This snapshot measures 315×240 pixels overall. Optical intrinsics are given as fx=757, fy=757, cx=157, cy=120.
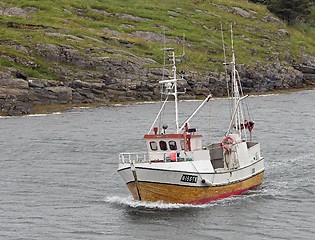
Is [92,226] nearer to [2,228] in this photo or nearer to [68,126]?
[2,228]

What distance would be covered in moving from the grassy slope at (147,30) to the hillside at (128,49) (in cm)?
20

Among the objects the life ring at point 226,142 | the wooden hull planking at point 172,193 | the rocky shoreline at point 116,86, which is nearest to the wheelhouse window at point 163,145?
the wooden hull planking at point 172,193

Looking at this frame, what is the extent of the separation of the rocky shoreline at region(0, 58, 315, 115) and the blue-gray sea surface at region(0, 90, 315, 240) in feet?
29.5

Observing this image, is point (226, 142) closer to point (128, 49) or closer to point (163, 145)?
point (163, 145)

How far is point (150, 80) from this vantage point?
128 meters

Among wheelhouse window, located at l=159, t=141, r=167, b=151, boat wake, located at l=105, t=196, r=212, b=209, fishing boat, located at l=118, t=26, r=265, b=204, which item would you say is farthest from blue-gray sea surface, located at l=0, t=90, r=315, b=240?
wheelhouse window, located at l=159, t=141, r=167, b=151

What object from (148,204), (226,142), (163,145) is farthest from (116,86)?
(148,204)

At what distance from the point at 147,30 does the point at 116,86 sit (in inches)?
1300

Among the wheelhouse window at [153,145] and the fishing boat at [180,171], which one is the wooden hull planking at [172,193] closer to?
the fishing boat at [180,171]

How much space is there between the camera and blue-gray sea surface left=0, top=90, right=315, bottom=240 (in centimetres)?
4850

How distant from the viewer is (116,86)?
125 meters

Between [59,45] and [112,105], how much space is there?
19.4 m

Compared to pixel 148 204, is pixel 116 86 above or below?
above

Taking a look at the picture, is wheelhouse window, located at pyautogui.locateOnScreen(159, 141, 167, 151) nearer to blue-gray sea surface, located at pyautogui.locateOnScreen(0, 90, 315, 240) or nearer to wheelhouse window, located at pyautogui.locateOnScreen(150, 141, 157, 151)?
wheelhouse window, located at pyautogui.locateOnScreen(150, 141, 157, 151)
